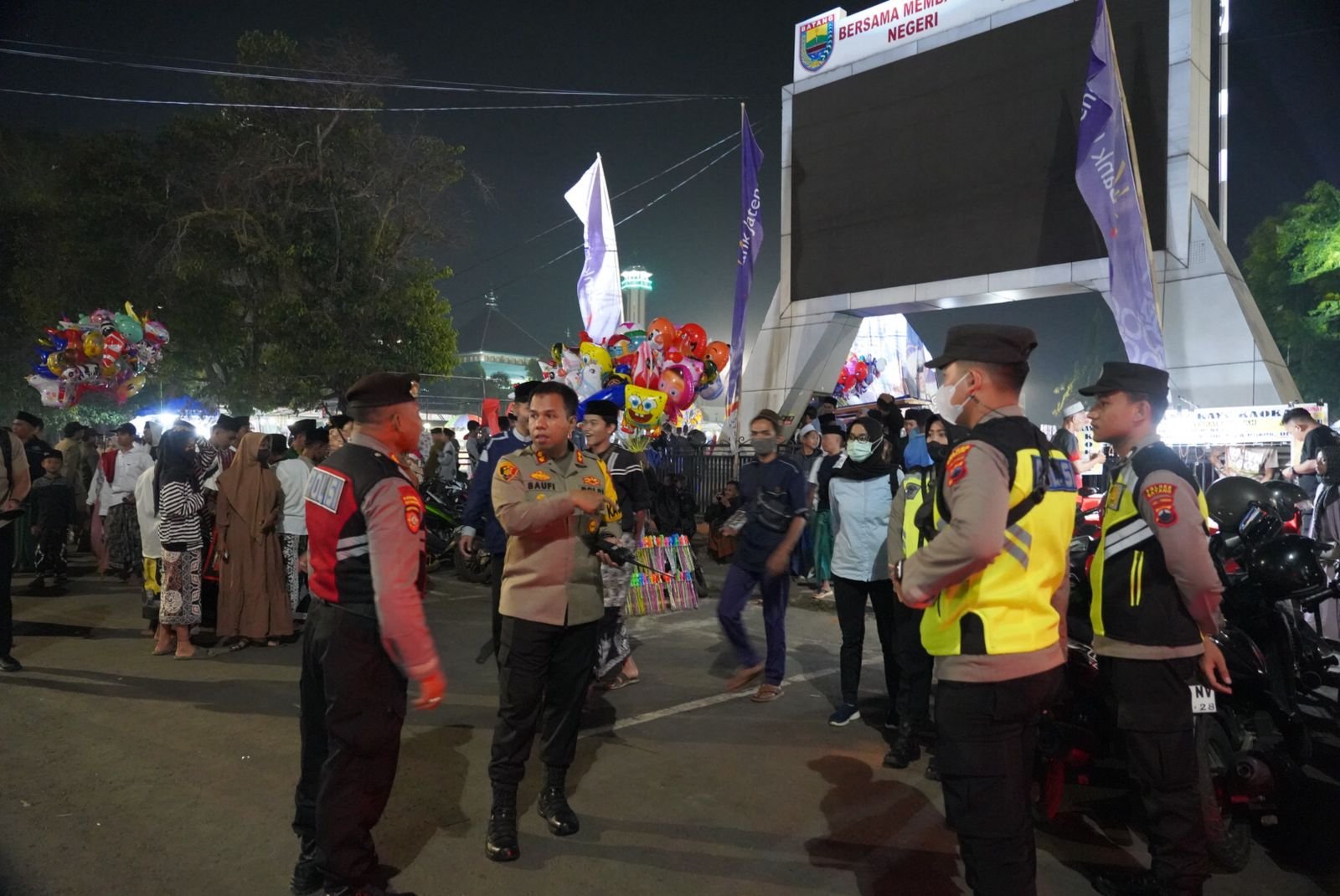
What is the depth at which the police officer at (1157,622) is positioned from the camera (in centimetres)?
298

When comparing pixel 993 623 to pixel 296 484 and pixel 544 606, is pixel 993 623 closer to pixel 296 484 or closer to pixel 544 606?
pixel 544 606

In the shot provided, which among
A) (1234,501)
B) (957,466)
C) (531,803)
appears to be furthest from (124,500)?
(1234,501)

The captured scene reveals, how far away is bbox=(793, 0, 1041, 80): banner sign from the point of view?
15.9 m

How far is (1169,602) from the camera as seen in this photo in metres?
3.08

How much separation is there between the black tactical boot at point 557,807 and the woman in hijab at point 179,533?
15.1 ft

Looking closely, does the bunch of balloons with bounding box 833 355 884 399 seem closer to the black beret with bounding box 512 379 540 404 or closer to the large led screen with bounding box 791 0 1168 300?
the large led screen with bounding box 791 0 1168 300

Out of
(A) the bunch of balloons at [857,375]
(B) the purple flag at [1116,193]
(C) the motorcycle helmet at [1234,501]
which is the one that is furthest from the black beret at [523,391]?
Answer: (A) the bunch of balloons at [857,375]

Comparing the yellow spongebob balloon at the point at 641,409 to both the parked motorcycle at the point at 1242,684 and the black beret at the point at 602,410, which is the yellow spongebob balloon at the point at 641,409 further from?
the parked motorcycle at the point at 1242,684

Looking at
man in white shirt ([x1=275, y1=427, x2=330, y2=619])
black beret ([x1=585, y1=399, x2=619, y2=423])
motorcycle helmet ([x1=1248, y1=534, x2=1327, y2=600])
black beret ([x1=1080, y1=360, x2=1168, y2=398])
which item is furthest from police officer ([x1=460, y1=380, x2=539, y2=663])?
motorcycle helmet ([x1=1248, y1=534, x2=1327, y2=600])

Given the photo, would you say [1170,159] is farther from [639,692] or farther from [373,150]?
[373,150]

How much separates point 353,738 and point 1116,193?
1326 cm

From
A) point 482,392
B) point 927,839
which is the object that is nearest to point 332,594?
point 927,839

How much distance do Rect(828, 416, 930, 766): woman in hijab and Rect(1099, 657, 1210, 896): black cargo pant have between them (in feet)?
5.58

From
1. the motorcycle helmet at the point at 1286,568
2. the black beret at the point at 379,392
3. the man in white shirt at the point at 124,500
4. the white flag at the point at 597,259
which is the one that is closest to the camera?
the black beret at the point at 379,392
